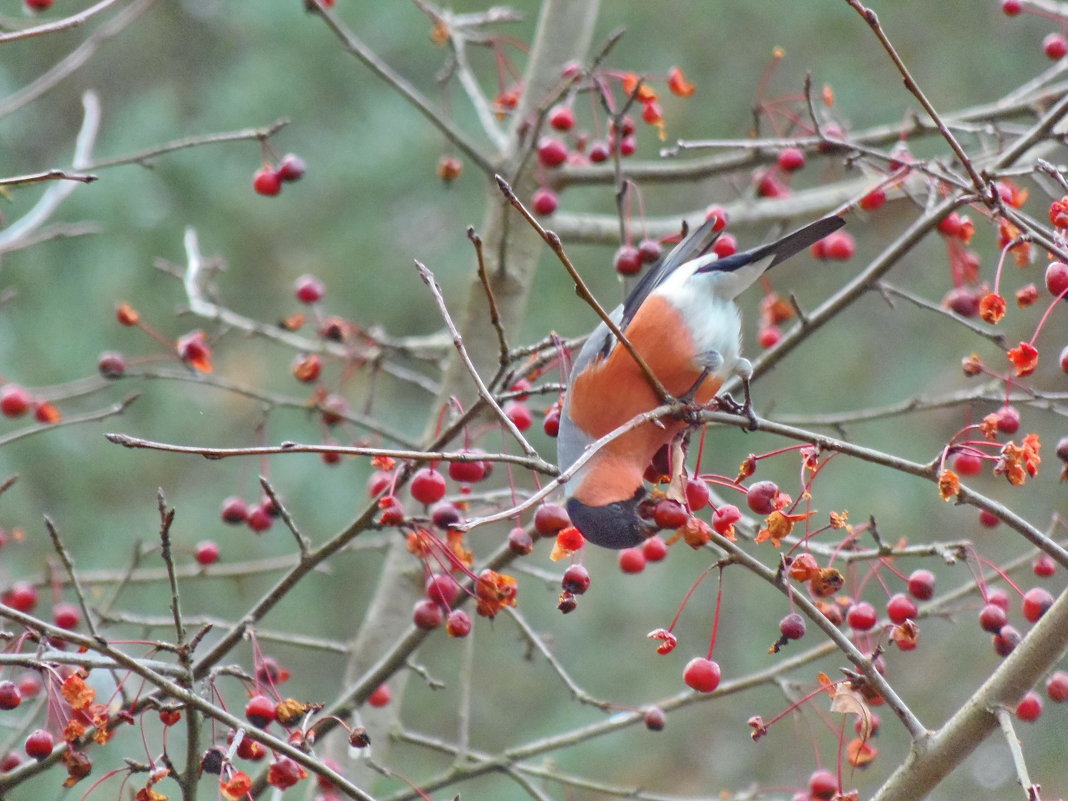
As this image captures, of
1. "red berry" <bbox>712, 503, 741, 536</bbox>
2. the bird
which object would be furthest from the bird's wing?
"red berry" <bbox>712, 503, 741, 536</bbox>

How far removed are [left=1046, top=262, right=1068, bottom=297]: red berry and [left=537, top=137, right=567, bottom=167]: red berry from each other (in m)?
1.65

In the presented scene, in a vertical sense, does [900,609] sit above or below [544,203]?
below

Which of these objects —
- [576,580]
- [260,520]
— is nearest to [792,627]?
[576,580]

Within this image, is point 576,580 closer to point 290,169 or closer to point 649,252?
point 649,252

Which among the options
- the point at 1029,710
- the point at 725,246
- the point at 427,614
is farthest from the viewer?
the point at 725,246

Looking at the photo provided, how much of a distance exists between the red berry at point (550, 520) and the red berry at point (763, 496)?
375 millimetres

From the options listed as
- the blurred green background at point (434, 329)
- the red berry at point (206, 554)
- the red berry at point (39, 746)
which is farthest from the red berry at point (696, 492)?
the blurred green background at point (434, 329)

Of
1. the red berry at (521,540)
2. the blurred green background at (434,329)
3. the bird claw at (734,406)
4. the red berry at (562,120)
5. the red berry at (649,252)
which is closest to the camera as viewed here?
the bird claw at (734,406)

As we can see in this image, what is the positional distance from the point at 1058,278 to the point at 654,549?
3.96 ft

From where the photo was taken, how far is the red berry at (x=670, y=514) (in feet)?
6.86

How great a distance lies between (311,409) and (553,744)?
3.32ft

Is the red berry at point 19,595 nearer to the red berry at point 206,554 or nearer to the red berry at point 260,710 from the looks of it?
the red berry at point 206,554

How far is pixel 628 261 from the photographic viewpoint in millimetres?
3055

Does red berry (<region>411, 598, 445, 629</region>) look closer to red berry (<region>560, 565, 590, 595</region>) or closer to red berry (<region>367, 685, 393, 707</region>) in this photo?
red berry (<region>560, 565, 590, 595</region>)
